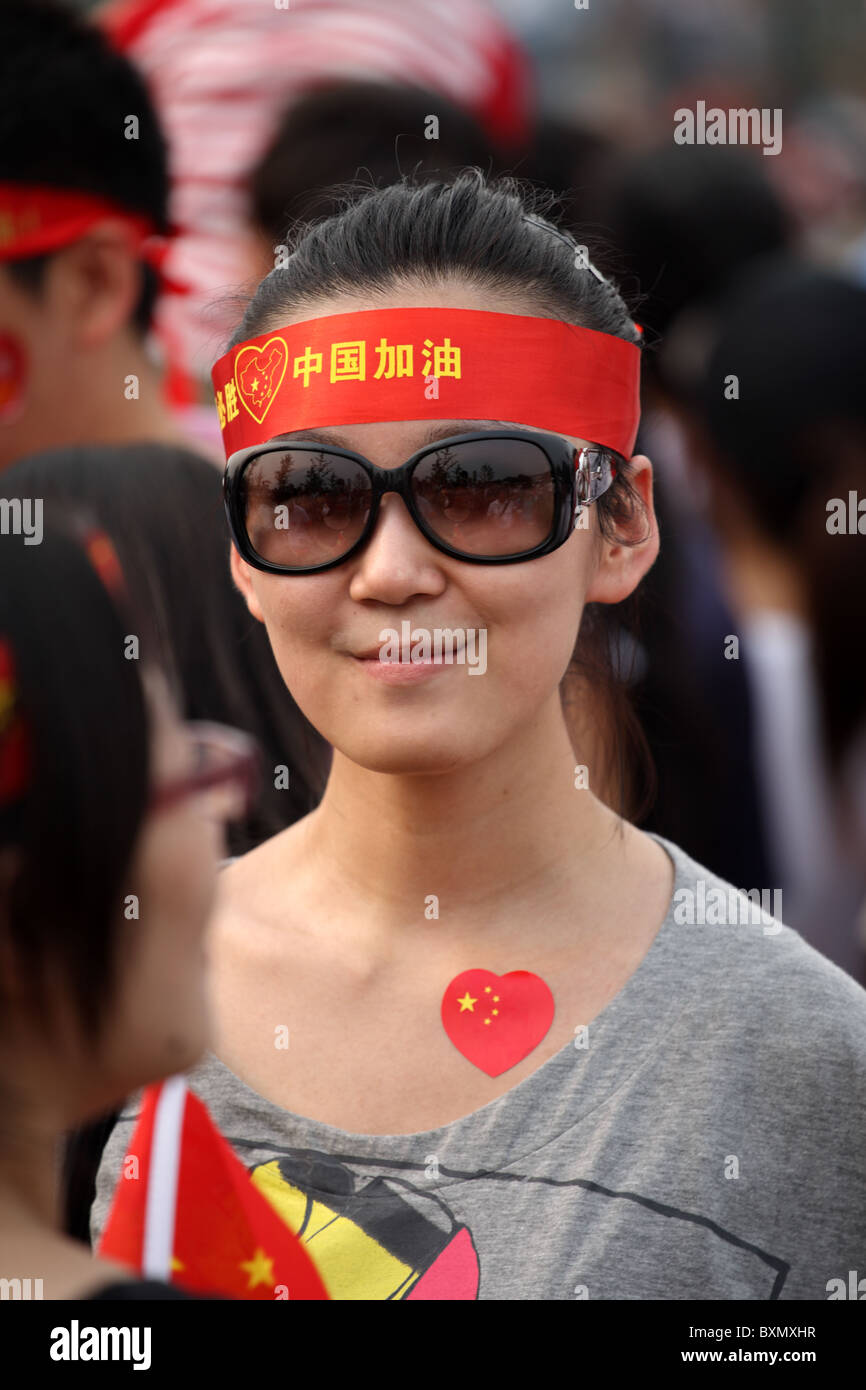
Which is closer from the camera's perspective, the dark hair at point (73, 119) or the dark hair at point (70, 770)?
the dark hair at point (70, 770)

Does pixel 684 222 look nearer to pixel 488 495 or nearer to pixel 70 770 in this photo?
pixel 488 495

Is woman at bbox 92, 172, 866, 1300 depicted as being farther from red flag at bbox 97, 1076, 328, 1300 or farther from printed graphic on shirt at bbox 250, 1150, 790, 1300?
red flag at bbox 97, 1076, 328, 1300

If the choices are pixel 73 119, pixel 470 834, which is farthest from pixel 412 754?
pixel 73 119

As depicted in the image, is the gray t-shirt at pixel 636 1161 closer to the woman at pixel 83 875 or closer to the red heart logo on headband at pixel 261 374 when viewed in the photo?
the woman at pixel 83 875

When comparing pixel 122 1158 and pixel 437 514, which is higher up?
pixel 437 514

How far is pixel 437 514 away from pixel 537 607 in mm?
174

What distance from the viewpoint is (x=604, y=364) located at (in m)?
2.10

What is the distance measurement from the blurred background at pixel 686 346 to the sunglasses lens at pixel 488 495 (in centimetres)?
48

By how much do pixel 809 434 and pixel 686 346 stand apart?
755 mm

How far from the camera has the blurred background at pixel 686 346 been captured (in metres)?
3.43

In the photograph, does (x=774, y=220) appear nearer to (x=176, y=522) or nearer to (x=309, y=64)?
(x=309, y=64)

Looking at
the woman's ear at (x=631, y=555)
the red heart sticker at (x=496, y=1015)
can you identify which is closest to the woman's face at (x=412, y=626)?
the woman's ear at (x=631, y=555)

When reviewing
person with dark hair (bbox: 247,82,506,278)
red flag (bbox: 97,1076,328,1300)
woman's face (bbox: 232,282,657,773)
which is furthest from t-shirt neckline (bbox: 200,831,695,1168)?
person with dark hair (bbox: 247,82,506,278)

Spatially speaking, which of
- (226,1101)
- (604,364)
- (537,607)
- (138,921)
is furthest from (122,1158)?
(604,364)
